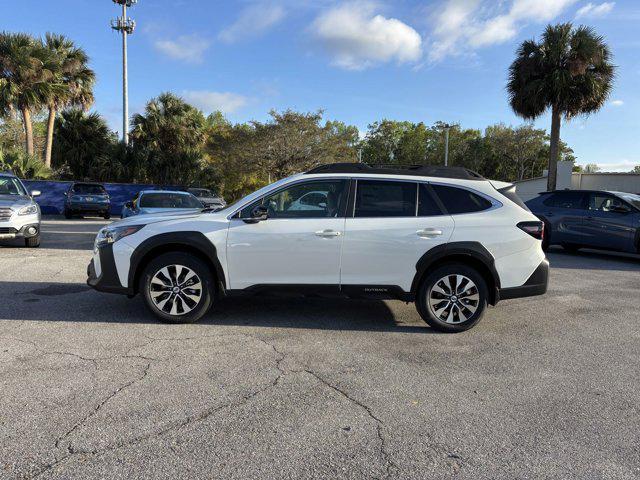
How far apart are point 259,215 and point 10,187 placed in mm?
8873

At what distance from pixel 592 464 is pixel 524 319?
3363 millimetres

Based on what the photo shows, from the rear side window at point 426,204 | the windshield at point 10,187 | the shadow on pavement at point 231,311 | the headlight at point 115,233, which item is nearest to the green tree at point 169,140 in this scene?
the windshield at point 10,187

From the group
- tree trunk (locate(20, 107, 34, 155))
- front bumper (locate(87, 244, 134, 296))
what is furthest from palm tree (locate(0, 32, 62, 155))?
front bumper (locate(87, 244, 134, 296))

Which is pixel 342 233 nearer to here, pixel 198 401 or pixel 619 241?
pixel 198 401

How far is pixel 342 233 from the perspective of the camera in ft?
17.1

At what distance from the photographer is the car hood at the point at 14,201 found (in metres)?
10.1

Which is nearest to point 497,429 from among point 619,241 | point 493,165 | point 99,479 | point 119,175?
point 99,479

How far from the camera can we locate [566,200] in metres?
12.5

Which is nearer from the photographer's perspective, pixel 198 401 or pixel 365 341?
pixel 198 401

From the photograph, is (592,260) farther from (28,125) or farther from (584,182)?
(28,125)

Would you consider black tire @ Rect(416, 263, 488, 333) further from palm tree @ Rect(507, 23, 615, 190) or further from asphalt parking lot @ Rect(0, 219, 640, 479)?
palm tree @ Rect(507, 23, 615, 190)

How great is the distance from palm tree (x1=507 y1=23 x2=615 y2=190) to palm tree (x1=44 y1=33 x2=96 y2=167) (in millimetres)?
24411

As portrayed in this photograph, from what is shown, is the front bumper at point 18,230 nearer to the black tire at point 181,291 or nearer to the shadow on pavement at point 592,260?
the black tire at point 181,291

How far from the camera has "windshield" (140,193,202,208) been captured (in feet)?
38.2
